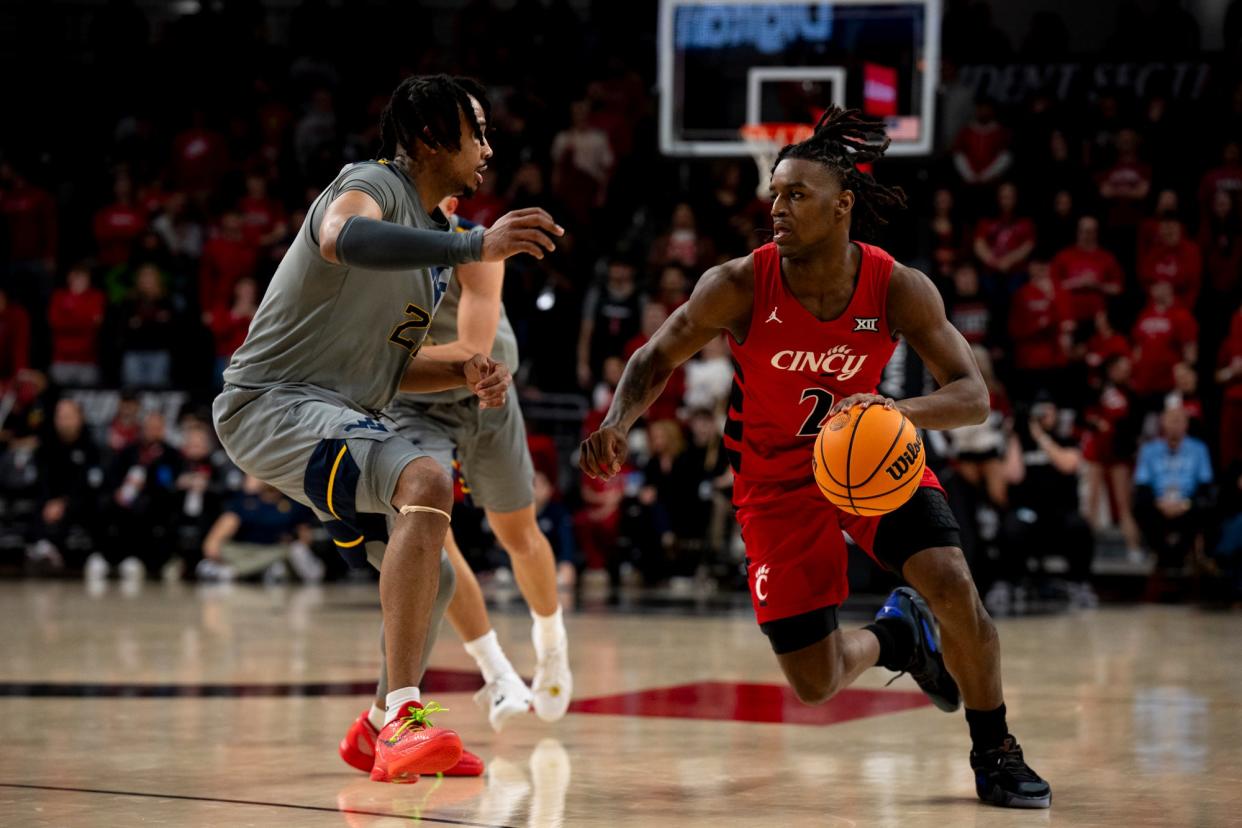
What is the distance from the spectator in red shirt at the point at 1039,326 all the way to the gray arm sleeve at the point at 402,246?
10380mm

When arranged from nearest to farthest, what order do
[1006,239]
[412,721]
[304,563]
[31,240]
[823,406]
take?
[412,721]
[823,406]
[304,563]
[1006,239]
[31,240]

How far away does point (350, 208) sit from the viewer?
4602mm

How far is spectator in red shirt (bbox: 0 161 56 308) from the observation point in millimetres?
17750

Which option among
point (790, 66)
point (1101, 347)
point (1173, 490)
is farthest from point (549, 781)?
point (1101, 347)

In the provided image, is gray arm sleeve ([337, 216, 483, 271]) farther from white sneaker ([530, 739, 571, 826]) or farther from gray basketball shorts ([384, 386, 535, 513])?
gray basketball shorts ([384, 386, 535, 513])

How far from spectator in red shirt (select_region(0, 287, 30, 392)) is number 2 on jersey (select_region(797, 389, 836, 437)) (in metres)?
12.7

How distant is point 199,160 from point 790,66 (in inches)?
318

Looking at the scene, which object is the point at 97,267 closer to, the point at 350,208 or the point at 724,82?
the point at 724,82

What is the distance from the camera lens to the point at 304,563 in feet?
45.3

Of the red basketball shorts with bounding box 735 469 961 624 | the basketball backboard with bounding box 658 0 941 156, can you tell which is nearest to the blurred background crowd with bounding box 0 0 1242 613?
the basketball backboard with bounding box 658 0 941 156

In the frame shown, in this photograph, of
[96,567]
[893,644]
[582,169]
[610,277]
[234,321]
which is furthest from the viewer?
[582,169]

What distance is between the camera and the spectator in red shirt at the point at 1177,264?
14.4 metres

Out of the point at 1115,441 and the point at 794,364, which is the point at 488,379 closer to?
the point at 794,364

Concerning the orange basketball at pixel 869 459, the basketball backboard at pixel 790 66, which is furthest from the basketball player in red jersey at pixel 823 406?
the basketball backboard at pixel 790 66
